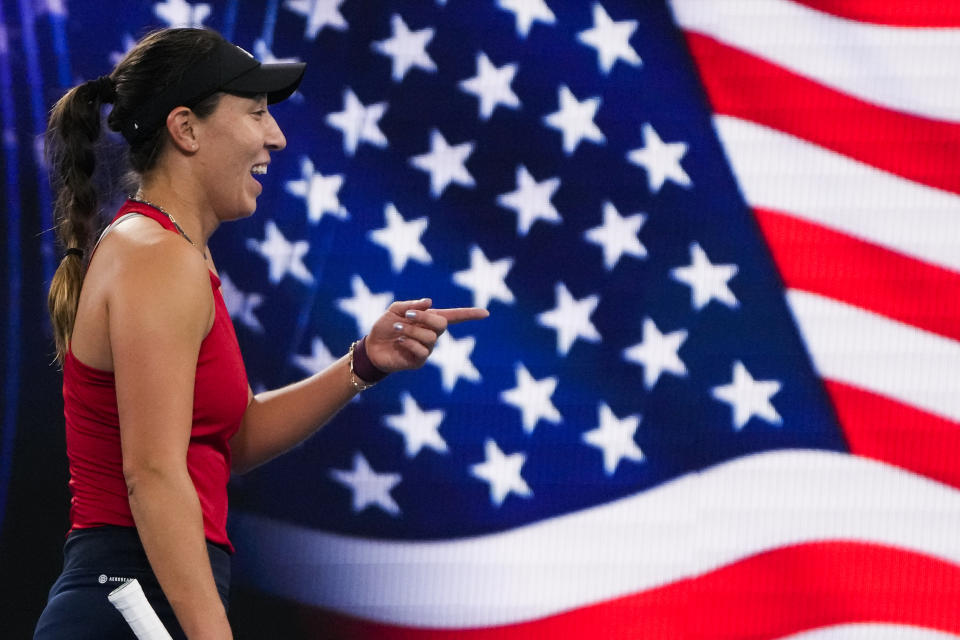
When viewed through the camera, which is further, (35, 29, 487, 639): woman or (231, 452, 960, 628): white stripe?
(231, 452, 960, 628): white stripe

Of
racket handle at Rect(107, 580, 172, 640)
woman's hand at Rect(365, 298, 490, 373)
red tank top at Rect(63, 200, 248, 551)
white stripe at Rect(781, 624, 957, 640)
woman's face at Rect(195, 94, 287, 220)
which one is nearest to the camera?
racket handle at Rect(107, 580, 172, 640)

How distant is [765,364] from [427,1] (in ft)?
3.16

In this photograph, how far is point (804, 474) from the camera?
1.91 metres

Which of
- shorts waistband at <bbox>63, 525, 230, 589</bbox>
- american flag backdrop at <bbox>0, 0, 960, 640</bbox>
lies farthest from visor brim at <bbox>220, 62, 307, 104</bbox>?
american flag backdrop at <bbox>0, 0, 960, 640</bbox>

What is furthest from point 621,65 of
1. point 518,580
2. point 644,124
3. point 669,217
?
point 518,580

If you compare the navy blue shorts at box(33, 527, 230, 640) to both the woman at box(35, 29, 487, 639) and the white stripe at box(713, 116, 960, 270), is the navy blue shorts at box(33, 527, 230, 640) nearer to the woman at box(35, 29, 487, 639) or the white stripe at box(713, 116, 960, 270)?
the woman at box(35, 29, 487, 639)

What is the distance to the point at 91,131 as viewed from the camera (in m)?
1.19

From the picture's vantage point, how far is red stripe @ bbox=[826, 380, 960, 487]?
1895 millimetres

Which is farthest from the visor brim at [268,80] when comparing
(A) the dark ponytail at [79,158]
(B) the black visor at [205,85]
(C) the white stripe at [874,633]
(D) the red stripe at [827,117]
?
(C) the white stripe at [874,633]

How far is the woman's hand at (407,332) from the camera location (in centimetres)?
128

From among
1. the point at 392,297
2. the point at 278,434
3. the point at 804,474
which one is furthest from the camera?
the point at 392,297

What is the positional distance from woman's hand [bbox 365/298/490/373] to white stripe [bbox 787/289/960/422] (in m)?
0.86

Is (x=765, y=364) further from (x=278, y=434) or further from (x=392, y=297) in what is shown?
(x=278, y=434)

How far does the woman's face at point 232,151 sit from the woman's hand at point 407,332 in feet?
0.75
